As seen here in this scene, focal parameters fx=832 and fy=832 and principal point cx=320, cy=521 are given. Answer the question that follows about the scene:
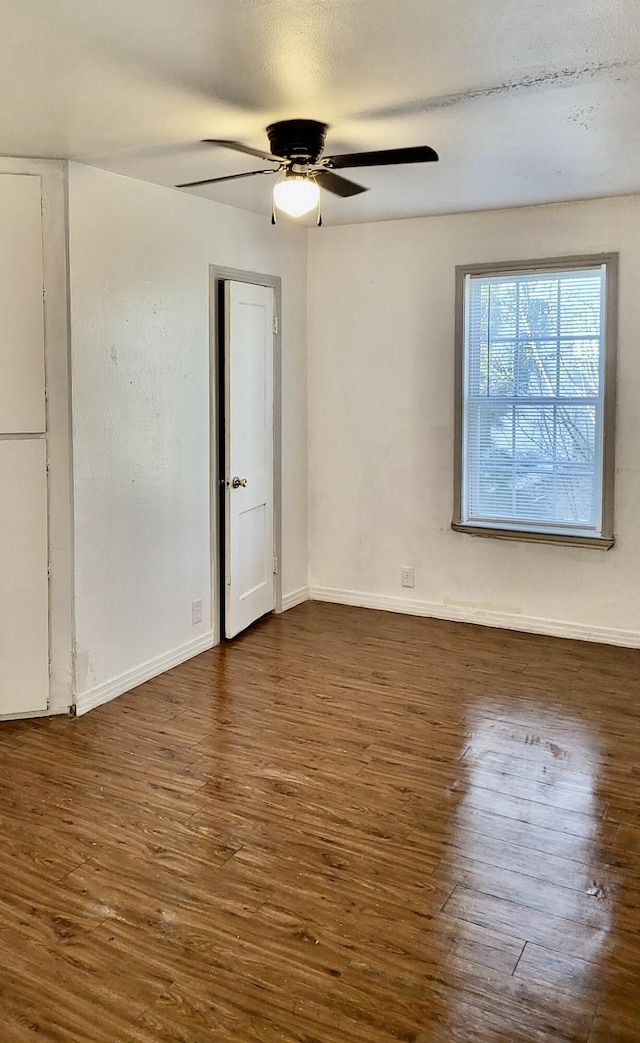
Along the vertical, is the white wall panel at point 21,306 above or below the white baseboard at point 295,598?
above

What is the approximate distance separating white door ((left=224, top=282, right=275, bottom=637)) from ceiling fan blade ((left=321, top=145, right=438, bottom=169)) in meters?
1.75

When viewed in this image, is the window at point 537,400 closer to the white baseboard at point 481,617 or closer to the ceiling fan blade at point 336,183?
the white baseboard at point 481,617

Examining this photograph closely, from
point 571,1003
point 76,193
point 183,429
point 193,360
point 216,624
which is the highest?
point 76,193

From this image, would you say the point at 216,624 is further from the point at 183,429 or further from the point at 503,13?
the point at 503,13

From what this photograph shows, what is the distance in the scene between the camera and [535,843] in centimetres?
283

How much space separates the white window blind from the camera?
483 cm

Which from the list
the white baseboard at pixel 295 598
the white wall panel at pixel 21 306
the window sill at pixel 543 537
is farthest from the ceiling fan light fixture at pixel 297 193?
the white baseboard at pixel 295 598

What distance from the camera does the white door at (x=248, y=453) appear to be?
4.84 metres

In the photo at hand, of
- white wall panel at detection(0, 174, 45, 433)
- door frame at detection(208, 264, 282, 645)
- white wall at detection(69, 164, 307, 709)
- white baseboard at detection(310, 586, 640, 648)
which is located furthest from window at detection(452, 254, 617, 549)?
white wall panel at detection(0, 174, 45, 433)

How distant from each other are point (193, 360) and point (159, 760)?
2178 millimetres

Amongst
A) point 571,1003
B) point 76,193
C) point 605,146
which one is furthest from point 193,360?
point 571,1003

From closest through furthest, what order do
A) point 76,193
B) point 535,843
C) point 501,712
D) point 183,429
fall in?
point 535,843 → point 76,193 → point 501,712 → point 183,429

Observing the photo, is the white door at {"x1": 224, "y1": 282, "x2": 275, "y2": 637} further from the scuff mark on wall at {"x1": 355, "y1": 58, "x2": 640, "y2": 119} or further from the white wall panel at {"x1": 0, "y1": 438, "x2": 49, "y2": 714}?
the scuff mark on wall at {"x1": 355, "y1": 58, "x2": 640, "y2": 119}

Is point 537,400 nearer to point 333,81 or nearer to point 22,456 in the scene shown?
point 333,81
